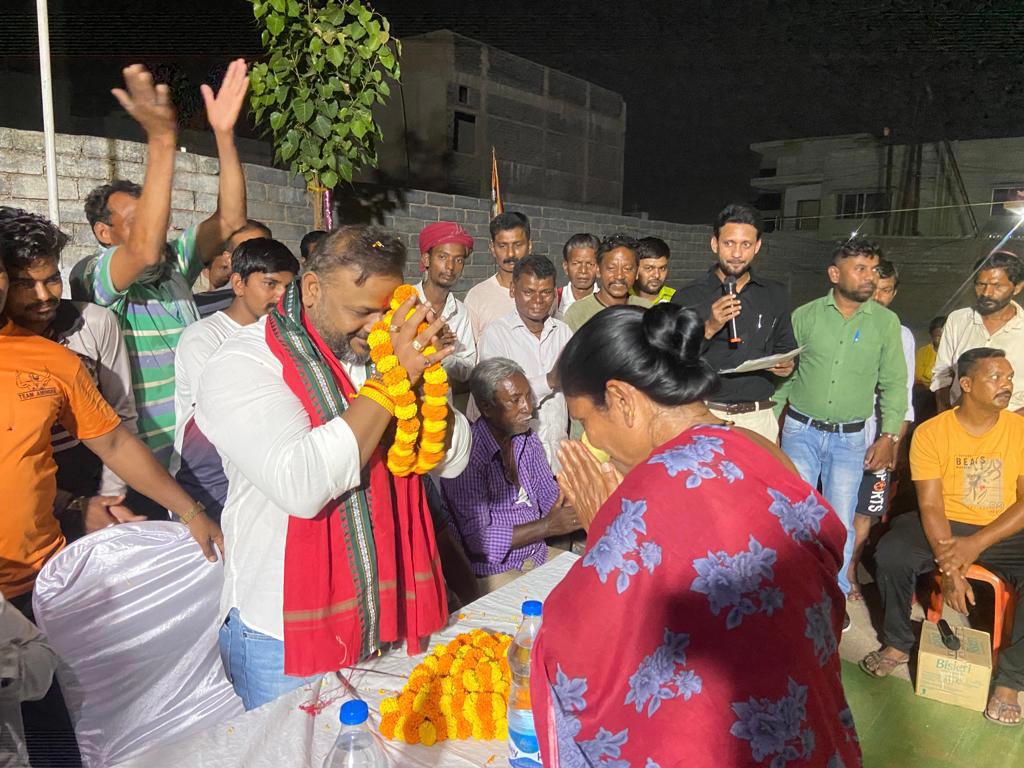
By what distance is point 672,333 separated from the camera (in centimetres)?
152

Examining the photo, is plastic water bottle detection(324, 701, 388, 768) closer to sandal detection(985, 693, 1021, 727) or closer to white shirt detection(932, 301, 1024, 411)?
sandal detection(985, 693, 1021, 727)

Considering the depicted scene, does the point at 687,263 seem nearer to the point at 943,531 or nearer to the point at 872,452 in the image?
the point at 872,452

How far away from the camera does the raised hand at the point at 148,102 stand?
8.96 feet

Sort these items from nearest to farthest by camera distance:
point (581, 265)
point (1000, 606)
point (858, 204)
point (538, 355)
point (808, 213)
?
point (1000, 606)
point (538, 355)
point (581, 265)
point (858, 204)
point (808, 213)

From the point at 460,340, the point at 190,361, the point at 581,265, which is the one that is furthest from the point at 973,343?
the point at 190,361

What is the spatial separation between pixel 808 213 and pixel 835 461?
18.5 m

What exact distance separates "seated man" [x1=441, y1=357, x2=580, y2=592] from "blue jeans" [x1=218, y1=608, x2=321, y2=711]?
1427 mm

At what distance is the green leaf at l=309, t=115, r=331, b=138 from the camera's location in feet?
16.6

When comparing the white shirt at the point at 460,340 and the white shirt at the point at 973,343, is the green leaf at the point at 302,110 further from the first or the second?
the white shirt at the point at 973,343

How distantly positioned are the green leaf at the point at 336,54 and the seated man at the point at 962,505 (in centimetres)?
428

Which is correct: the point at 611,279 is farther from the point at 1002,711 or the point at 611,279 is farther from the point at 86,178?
the point at 86,178

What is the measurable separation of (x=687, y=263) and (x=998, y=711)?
371 inches

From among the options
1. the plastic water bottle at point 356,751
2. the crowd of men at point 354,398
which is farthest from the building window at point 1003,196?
the plastic water bottle at point 356,751

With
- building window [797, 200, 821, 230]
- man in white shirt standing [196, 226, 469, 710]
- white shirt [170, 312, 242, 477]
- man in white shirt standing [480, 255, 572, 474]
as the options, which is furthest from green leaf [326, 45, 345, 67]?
building window [797, 200, 821, 230]
